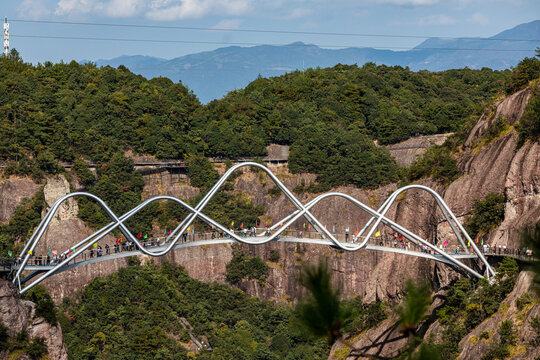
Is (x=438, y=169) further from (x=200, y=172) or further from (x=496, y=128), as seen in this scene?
(x=200, y=172)

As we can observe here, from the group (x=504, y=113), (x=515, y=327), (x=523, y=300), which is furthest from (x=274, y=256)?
(x=515, y=327)

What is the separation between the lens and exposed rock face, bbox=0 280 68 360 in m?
52.0

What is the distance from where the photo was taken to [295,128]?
114 metres

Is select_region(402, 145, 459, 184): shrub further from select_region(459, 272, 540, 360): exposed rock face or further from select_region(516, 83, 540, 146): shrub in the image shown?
select_region(459, 272, 540, 360): exposed rock face

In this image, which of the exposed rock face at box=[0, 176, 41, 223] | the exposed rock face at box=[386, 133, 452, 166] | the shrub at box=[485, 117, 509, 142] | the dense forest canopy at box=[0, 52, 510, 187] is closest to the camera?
the shrub at box=[485, 117, 509, 142]

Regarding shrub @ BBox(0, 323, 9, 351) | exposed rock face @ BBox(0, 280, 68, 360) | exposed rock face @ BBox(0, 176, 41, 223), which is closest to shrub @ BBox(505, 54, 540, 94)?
exposed rock face @ BBox(0, 280, 68, 360)

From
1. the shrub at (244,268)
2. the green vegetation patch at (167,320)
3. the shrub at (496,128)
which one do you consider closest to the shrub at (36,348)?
the green vegetation patch at (167,320)

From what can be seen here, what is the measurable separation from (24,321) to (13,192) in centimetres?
4089

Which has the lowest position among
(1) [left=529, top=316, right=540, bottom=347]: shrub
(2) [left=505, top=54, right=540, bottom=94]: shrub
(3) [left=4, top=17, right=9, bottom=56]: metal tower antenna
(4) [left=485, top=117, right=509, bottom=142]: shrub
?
(1) [left=529, top=316, right=540, bottom=347]: shrub

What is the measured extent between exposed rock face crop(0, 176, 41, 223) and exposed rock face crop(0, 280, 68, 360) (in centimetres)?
3776

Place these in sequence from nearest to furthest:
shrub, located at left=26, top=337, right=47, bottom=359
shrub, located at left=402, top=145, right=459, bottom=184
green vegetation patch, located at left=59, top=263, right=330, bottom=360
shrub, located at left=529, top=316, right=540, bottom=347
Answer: shrub, located at left=529, top=316, right=540, bottom=347 → shrub, located at left=26, top=337, right=47, bottom=359 → shrub, located at left=402, top=145, right=459, bottom=184 → green vegetation patch, located at left=59, top=263, right=330, bottom=360

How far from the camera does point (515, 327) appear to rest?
44.7 m

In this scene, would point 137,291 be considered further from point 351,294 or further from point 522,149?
point 522,149

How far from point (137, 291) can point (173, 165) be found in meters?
23.9
